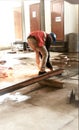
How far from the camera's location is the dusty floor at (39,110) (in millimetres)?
2488

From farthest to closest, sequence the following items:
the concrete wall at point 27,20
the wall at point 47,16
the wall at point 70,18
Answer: the wall at point 47,16 < the concrete wall at point 27,20 < the wall at point 70,18

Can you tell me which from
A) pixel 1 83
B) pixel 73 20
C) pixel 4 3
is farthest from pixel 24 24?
pixel 1 83

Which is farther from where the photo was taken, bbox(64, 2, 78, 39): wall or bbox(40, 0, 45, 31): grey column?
bbox(40, 0, 45, 31): grey column

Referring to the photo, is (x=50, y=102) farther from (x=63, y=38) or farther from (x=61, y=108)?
(x=63, y=38)

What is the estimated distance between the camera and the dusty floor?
2488mm

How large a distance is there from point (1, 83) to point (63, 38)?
18.5ft

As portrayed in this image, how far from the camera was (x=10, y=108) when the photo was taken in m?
3.06

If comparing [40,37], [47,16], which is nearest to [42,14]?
[47,16]

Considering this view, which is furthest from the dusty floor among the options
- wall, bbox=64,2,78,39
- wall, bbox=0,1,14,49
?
wall, bbox=0,1,14,49

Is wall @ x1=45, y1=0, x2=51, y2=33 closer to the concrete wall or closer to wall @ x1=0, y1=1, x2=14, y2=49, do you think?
the concrete wall

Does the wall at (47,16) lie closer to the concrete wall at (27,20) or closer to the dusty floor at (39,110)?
the concrete wall at (27,20)

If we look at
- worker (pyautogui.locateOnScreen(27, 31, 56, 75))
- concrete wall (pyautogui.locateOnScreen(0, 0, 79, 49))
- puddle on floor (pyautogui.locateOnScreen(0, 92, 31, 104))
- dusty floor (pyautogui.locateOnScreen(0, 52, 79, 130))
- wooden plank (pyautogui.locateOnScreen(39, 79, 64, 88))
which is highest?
concrete wall (pyautogui.locateOnScreen(0, 0, 79, 49))

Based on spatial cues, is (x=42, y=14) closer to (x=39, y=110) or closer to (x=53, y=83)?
(x=53, y=83)

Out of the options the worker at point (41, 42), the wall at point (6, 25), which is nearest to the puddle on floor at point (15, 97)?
the worker at point (41, 42)
